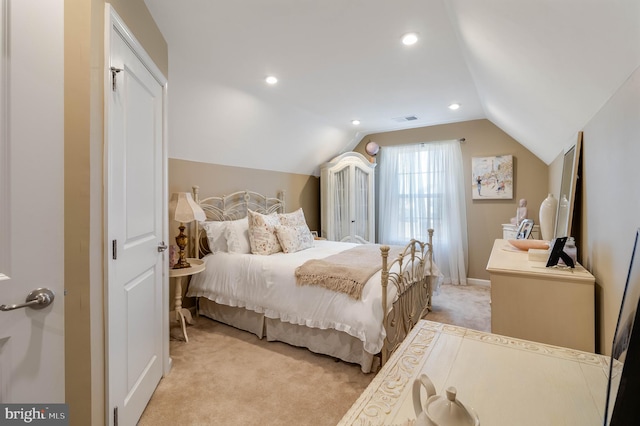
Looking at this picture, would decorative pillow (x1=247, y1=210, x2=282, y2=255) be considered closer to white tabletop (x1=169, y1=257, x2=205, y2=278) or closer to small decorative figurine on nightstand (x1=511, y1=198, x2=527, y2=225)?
white tabletop (x1=169, y1=257, x2=205, y2=278)

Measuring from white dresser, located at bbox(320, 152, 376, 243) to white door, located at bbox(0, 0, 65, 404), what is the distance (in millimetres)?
3904

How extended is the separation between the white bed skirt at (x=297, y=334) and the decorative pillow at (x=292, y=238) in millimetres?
776

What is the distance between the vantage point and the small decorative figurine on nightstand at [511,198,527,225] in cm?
389

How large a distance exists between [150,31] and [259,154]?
2172mm

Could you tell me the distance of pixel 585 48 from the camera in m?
1.25

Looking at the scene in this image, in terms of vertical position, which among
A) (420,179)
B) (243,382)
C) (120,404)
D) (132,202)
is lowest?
(243,382)

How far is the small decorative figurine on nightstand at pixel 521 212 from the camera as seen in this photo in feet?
12.7

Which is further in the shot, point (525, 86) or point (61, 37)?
point (525, 86)

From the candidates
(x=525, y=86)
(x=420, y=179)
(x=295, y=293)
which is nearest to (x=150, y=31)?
(x=295, y=293)

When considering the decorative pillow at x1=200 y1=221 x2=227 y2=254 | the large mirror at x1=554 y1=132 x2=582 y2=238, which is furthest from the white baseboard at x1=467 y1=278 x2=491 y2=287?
the decorative pillow at x1=200 y1=221 x2=227 y2=254

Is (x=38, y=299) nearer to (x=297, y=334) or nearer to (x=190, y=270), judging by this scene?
(x=190, y=270)

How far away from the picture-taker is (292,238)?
3396 millimetres

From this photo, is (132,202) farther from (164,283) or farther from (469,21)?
(469,21)

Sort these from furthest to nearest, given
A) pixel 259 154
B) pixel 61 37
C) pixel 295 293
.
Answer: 1. pixel 259 154
2. pixel 295 293
3. pixel 61 37
